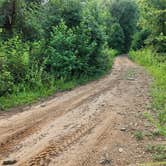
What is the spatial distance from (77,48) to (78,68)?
3.10 feet

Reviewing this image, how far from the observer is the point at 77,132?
744 cm

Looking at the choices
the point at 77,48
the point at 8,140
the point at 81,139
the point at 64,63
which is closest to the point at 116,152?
the point at 81,139

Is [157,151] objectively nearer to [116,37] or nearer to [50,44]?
[50,44]

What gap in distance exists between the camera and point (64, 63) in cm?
1509

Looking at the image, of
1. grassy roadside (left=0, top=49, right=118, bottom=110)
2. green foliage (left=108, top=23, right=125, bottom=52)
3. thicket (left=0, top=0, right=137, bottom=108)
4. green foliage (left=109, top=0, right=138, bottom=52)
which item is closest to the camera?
grassy roadside (left=0, top=49, right=118, bottom=110)

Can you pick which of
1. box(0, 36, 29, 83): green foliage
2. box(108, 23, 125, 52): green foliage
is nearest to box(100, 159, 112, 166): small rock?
box(0, 36, 29, 83): green foliage

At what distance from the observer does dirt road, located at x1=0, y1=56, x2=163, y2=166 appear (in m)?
6.00

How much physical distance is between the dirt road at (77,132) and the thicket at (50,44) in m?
1.98

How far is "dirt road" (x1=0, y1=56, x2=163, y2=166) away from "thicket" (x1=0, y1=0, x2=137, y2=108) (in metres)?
1.98

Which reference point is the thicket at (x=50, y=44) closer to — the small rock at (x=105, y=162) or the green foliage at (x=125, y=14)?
the small rock at (x=105, y=162)

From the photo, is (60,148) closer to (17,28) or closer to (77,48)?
(77,48)

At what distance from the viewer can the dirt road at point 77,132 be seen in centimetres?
600

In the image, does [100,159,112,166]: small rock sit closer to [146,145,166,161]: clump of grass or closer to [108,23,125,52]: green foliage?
[146,145,166,161]: clump of grass

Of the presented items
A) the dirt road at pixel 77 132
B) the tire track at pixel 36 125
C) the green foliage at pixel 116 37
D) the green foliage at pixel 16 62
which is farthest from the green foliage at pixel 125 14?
the dirt road at pixel 77 132
